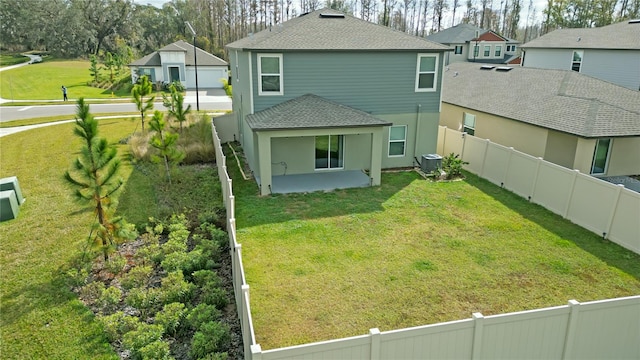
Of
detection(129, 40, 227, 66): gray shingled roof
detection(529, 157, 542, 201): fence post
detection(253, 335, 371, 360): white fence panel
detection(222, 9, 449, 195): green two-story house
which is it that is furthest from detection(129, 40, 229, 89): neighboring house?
detection(253, 335, 371, 360): white fence panel

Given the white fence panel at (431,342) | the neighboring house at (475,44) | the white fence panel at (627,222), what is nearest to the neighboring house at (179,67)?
the neighboring house at (475,44)

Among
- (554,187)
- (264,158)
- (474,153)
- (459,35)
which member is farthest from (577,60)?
(264,158)

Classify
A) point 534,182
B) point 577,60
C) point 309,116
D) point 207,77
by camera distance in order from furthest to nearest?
point 207,77, point 577,60, point 309,116, point 534,182

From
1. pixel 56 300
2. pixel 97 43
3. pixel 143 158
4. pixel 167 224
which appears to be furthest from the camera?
pixel 97 43

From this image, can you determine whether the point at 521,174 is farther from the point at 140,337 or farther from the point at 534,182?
the point at 140,337

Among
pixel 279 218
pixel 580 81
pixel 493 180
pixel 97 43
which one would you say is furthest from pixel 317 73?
pixel 97 43

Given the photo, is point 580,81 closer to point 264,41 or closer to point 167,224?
point 264,41

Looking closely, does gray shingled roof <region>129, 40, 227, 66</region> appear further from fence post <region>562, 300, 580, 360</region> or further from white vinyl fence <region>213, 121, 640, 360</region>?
fence post <region>562, 300, 580, 360</region>
